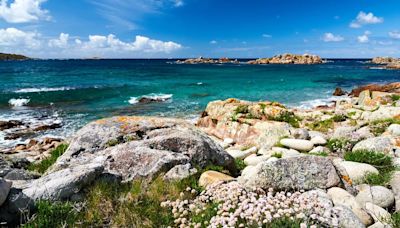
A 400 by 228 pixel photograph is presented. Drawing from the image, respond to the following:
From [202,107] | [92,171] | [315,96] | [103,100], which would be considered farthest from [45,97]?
[92,171]

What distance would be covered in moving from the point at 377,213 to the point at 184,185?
10.5ft

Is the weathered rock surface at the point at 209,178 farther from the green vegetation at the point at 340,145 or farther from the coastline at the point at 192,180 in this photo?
the green vegetation at the point at 340,145

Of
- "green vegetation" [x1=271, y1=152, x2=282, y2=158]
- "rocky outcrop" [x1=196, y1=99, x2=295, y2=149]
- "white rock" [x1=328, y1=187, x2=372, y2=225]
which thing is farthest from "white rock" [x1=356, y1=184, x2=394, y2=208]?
"rocky outcrop" [x1=196, y1=99, x2=295, y2=149]

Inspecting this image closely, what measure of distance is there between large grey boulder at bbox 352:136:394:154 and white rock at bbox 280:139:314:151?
141 cm

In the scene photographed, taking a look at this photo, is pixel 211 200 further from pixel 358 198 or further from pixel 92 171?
pixel 358 198

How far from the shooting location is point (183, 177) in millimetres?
5684

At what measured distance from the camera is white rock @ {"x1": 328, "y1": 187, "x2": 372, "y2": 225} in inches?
189

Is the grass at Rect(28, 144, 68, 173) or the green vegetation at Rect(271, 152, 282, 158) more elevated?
the grass at Rect(28, 144, 68, 173)

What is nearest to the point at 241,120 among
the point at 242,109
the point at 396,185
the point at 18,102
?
the point at 242,109

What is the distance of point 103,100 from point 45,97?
8.22 m

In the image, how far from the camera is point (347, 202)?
5.12m

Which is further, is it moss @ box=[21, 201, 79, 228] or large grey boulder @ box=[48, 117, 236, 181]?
large grey boulder @ box=[48, 117, 236, 181]

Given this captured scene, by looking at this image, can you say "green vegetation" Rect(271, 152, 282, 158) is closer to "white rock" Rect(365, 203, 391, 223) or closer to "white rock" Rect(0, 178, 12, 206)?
"white rock" Rect(365, 203, 391, 223)

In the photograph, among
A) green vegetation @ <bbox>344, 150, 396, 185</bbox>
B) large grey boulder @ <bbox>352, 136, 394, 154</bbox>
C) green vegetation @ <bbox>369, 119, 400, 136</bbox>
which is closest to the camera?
green vegetation @ <bbox>344, 150, 396, 185</bbox>
